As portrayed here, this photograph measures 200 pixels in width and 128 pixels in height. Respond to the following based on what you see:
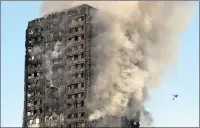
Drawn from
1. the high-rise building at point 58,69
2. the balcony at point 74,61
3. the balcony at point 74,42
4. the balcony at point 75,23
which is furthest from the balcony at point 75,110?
the balcony at point 75,23

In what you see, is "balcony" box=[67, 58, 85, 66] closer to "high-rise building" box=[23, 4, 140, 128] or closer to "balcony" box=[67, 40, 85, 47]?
"high-rise building" box=[23, 4, 140, 128]

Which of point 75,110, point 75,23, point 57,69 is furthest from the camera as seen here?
point 57,69

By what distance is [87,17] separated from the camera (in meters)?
175

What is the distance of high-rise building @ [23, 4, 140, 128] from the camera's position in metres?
172

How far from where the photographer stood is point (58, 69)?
179125 mm

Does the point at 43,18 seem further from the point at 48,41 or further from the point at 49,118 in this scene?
the point at 49,118

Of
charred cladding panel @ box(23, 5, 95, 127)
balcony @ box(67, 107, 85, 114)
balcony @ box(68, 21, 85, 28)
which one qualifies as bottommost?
balcony @ box(67, 107, 85, 114)

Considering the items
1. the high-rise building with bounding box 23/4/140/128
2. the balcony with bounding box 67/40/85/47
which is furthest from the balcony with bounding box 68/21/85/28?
the balcony with bounding box 67/40/85/47

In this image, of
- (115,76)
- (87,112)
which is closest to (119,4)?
(115,76)

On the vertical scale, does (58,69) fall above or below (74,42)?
below

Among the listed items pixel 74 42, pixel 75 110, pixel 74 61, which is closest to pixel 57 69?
pixel 74 61

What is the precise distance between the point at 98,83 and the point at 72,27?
836 inches

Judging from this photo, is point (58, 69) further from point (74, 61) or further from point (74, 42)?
point (74, 42)

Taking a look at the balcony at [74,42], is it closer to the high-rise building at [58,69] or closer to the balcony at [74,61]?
the high-rise building at [58,69]
